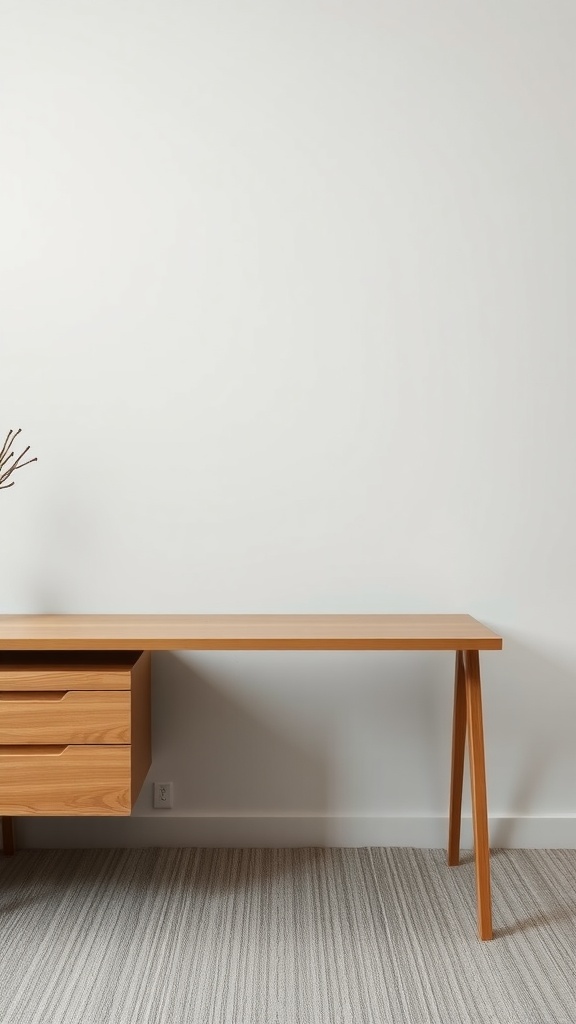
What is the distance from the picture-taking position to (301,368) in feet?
8.28

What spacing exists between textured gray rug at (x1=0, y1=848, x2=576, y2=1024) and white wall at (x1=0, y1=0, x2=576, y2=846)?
0.15 metres

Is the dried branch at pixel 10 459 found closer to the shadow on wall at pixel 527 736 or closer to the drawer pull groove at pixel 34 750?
the drawer pull groove at pixel 34 750

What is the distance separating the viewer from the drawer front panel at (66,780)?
2.08m

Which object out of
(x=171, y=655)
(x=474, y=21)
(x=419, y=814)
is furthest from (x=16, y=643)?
(x=474, y=21)

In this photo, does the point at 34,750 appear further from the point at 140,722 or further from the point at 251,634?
the point at 251,634

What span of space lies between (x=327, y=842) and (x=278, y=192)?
2012 mm

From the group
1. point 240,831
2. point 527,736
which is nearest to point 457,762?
point 527,736

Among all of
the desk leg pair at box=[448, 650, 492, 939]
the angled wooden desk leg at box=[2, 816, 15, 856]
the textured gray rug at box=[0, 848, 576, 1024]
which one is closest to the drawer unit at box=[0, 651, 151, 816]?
the textured gray rug at box=[0, 848, 576, 1024]

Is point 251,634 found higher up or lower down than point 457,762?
higher up

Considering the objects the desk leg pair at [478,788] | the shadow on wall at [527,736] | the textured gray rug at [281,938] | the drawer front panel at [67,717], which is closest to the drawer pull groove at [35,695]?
the drawer front panel at [67,717]

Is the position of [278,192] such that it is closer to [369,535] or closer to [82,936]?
[369,535]

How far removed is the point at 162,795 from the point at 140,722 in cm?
44

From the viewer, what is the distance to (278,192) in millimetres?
2492

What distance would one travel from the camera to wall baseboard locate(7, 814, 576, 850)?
2574 millimetres
